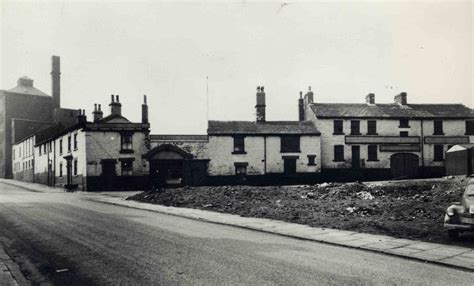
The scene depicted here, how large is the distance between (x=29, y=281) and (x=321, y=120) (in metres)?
36.0

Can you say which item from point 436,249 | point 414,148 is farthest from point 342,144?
point 436,249

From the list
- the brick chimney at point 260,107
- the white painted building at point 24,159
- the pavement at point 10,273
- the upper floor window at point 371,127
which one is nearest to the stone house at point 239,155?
the brick chimney at point 260,107

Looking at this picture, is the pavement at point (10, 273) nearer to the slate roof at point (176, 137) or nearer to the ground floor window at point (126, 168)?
the ground floor window at point (126, 168)

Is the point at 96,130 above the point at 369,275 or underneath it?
above

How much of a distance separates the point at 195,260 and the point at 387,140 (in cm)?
3619

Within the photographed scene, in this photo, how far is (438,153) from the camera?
4012cm

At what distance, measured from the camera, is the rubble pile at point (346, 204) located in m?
11.8

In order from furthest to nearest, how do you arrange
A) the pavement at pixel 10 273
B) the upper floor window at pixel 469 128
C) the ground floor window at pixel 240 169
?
the upper floor window at pixel 469 128 < the ground floor window at pixel 240 169 < the pavement at pixel 10 273

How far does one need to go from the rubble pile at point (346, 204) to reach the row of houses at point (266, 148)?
11.8 meters

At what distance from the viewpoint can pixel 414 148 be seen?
39938 millimetres

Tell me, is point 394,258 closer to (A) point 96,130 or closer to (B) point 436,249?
(B) point 436,249

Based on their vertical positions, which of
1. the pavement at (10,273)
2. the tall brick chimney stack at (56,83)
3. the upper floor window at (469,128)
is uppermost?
the tall brick chimney stack at (56,83)

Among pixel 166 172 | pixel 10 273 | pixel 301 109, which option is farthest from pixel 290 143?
pixel 10 273

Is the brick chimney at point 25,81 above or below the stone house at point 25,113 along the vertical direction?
above
